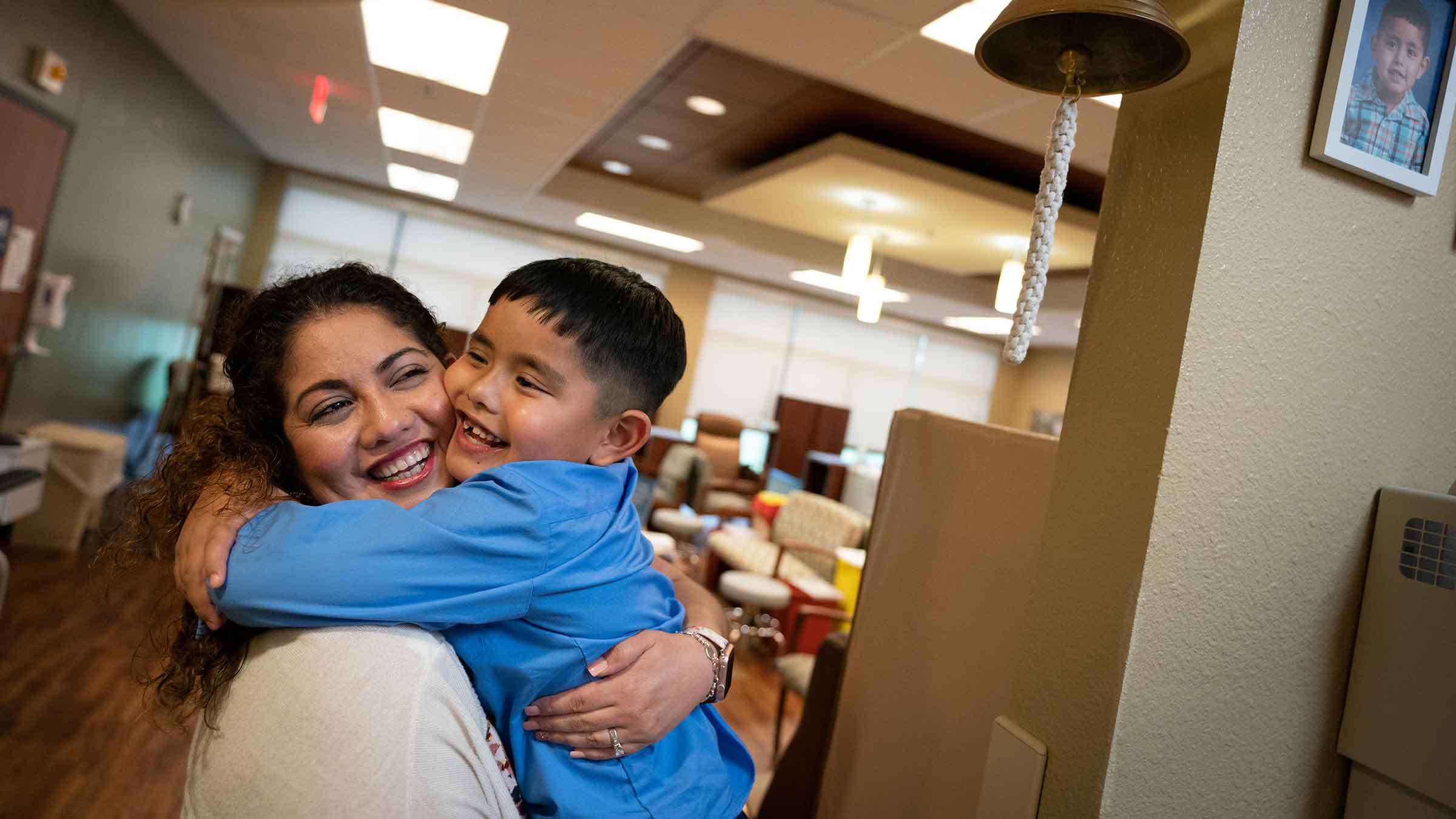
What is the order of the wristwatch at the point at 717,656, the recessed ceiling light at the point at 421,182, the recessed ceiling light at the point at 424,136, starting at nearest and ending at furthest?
the wristwatch at the point at 717,656 → the recessed ceiling light at the point at 424,136 → the recessed ceiling light at the point at 421,182

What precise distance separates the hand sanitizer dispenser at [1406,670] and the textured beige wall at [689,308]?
9.69 metres

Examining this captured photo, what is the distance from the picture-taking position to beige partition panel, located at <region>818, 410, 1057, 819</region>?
1.41m

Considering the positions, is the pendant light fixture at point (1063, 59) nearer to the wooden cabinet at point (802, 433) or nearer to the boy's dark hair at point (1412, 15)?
the boy's dark hair at point (1412, 15)

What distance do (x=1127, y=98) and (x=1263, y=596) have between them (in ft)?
2.37

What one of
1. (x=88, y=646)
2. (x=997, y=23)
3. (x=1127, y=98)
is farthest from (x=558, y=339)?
(x=88, y=646)

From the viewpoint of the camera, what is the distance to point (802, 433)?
36.1ft

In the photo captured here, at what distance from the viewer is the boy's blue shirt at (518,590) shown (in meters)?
0.84

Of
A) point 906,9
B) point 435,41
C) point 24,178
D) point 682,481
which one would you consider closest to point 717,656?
point 906,9

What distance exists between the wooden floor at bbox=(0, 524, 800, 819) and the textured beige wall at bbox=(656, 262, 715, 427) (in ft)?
20.5

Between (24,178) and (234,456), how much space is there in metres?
4.46

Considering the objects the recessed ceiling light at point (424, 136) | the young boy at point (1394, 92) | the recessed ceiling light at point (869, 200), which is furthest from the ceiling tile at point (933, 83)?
the recessed ceiling light at point (424, 136)

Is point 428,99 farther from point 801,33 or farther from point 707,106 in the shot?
point 801,33

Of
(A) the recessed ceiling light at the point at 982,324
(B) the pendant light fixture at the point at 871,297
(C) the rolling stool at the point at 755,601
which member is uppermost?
(A) the recessed ceiling light at the point at 982,324

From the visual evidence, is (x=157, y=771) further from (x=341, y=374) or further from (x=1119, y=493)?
(x=1119, y=493)
